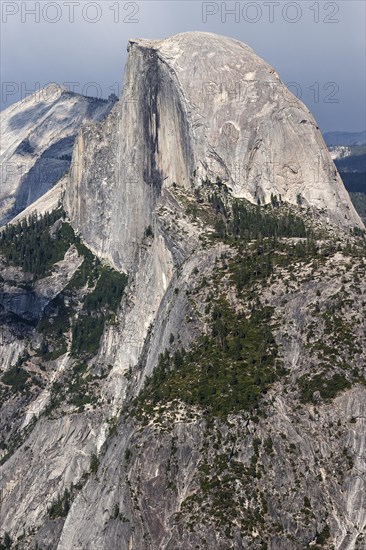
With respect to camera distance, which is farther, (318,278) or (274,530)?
(318,278)

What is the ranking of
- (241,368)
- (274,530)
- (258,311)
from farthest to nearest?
(258,311) → (241,368) → (274,530)

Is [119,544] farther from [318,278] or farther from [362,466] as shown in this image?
[318,278]

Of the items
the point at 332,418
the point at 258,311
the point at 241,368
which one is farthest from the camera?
the point at 258,311

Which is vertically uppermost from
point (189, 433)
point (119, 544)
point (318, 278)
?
point (318, 278)

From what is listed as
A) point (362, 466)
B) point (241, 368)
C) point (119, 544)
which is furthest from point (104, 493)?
point (362, 466)

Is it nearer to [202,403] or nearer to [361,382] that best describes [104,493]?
[202,403]

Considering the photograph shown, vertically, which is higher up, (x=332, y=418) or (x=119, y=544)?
(x=332, y=418)

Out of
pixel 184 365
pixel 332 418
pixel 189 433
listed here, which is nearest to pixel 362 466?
pixel 332 418

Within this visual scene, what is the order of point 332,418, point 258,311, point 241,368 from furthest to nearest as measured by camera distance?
point 258,311 < point 241,368 < point 332,418

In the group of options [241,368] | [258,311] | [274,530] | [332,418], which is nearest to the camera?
[274,530]
